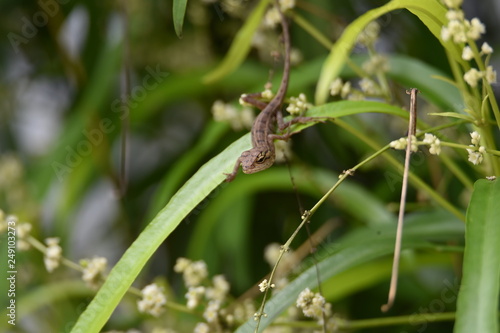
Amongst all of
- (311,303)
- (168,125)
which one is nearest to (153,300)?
(311,303)

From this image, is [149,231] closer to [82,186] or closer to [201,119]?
[82,186]

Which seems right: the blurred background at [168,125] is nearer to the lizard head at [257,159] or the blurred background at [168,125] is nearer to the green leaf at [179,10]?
the lizard head at [257,159]

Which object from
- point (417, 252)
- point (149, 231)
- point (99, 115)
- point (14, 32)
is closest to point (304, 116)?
point (149, 231)

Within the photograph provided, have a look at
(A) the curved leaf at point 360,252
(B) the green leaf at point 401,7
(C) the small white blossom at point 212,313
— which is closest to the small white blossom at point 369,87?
(B) the green leaf at point 401,7

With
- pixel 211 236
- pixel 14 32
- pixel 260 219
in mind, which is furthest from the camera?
pixel 14 32

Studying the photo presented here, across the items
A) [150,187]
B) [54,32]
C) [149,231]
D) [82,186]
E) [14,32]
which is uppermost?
[14,32]

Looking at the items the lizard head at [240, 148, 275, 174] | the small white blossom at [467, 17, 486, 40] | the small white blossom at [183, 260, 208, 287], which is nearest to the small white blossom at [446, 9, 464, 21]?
the small white blossom at [467, 17, 486, 40]

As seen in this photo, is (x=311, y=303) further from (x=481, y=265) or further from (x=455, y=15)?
(x=455, y=15)
